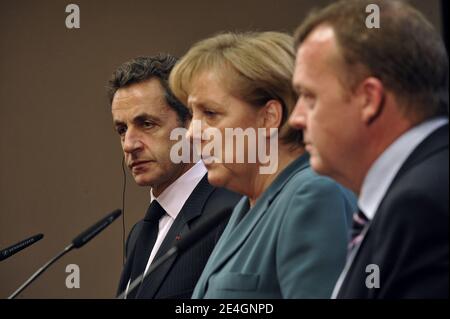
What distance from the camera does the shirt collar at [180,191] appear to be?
2559 millimetres

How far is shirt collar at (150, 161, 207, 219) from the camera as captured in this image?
101 inches

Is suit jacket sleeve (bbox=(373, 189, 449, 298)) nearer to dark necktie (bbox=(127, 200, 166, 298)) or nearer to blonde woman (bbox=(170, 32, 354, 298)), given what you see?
blonde woman (bbox=(170, 32, 354, 298))

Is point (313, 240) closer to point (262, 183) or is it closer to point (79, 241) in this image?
point (262, 183)

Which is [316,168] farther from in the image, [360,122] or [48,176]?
[48,176]

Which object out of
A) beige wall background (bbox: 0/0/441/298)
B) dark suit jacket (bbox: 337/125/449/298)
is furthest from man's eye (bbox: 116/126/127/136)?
dark suit jacket (bbox: 337/125/449/298)

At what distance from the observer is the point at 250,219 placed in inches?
76.5

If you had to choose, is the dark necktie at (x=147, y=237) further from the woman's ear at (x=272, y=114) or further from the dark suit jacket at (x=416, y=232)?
the dark suit jacket at (x=416, y=232)

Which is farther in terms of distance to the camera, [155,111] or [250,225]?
[155,111]

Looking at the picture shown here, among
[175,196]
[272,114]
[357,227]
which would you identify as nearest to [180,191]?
[175,196]

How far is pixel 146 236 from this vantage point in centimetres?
262

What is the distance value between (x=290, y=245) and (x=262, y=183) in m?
0.33

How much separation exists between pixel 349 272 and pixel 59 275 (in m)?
1.73

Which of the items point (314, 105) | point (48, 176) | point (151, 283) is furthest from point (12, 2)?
point (314, 105)
